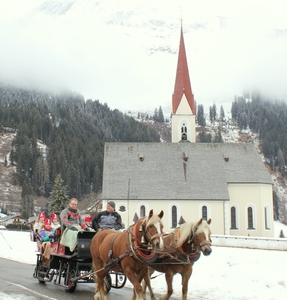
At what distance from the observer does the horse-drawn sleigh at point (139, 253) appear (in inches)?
388

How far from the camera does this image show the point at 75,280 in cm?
1272

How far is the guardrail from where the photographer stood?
3447 centimetres

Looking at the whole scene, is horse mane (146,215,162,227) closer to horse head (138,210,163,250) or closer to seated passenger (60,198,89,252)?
horse head (138,210,163,250)

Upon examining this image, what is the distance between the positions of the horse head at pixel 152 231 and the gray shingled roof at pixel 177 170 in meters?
39.7

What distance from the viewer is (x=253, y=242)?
36.4m

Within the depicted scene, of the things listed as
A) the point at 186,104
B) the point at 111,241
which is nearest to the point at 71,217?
the point at 111,241

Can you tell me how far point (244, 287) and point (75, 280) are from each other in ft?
15.4

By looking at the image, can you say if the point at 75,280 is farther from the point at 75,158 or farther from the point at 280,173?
the point at 280,173

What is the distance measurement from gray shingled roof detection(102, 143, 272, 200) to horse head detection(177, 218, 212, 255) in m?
38.6

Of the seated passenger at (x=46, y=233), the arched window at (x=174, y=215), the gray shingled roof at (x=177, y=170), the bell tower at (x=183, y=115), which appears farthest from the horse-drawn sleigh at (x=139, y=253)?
the bell tower at (x=183, y=115)

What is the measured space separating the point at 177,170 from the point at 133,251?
139ft

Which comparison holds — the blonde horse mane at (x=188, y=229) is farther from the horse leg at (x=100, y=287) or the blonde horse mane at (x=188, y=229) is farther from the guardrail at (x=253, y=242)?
the guardrail at (x=253, y=242)

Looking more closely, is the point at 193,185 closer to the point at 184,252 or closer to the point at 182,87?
the point at 182,87

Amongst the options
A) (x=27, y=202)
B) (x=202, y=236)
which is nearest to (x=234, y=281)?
(x=202, y=236)
